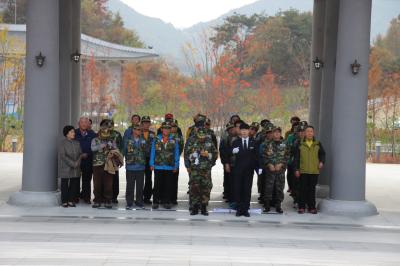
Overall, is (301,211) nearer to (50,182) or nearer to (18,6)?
(50,182)

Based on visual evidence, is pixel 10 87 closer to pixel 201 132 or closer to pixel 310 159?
pixel 201 132

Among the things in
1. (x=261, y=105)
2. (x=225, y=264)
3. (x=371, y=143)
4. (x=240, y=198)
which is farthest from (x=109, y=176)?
(x=261, y=105)

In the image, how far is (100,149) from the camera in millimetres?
14773

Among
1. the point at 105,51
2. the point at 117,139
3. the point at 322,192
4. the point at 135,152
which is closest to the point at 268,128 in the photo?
the point at 135,152

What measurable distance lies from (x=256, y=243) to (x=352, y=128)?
4414mm

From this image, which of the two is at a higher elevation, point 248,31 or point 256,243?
point 248,31

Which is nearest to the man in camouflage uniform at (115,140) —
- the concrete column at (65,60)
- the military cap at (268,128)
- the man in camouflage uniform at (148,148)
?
the man in camouflage uniform at (148,148)

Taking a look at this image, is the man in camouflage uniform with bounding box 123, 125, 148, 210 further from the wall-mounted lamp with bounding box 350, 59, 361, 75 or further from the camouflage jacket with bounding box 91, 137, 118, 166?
the wall-mounted lamp with bounding box 350, 59, 361, 75

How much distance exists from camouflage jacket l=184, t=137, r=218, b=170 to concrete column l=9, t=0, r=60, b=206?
9.32 ft

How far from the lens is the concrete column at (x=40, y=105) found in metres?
14.9

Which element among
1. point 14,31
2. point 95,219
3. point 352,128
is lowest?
point 95,219

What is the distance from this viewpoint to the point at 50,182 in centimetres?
1515

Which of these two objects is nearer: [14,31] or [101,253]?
[101,253]

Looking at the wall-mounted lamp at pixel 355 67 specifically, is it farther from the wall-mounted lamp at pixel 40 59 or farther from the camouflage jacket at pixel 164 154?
the wall-mounted lamp at pixel 40 59
